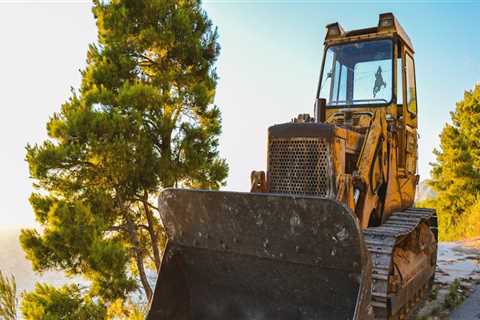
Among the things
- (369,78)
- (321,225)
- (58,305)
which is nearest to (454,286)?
(369,78)

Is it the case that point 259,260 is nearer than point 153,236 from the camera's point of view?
Yes

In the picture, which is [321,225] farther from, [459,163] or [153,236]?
[459,163]

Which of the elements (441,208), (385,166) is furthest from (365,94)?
(441,208)

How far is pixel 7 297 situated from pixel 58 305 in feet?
14.4

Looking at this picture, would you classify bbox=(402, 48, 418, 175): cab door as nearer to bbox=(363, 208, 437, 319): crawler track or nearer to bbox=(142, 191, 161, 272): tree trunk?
bbox=(363, 208, 437, 319): crawler track

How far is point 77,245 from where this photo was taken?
10148mm

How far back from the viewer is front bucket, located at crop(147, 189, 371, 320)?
350 cm

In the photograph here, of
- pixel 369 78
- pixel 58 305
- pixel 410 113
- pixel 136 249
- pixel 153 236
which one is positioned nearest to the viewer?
pixel 369 78

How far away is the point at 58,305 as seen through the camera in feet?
34.3

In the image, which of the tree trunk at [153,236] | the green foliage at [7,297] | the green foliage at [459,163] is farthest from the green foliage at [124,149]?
the green foliage at [459,163]

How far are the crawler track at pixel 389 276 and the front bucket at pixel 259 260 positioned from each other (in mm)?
856

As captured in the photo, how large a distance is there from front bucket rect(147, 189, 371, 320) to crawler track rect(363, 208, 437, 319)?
2.81 feet

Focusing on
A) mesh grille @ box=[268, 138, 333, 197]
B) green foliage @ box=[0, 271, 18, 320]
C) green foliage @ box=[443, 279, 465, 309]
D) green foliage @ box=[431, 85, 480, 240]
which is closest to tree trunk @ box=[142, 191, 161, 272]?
green foliage @ box=[0, 271, 18, 320]

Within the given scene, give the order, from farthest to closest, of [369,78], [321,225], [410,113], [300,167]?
[410,113]
[369,78]
[300,167]
[321,225]
